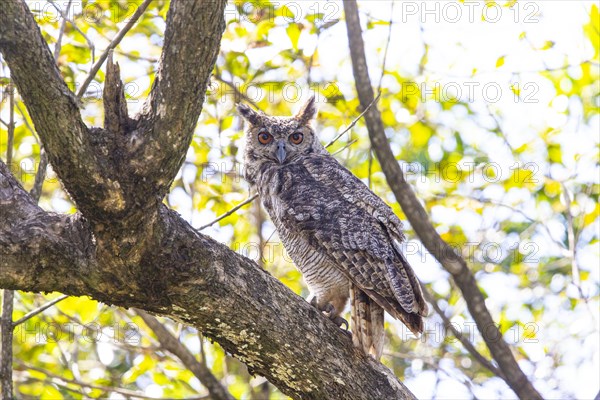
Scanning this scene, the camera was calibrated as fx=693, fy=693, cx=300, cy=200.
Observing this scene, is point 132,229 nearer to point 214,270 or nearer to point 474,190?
point 214,270

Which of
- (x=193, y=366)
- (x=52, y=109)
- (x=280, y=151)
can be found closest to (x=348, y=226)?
(x=280, y=151)

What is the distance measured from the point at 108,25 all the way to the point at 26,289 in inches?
130

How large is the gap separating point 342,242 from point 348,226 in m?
0.13

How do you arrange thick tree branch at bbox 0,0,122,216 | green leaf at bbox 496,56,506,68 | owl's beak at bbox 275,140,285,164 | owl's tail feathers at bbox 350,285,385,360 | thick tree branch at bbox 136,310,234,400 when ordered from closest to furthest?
thick tree branch at bbox 0,0,122,216 → owl's tail feathers at bbox 350,285,385,360 → owl's beak at bbox 275,140,285,164 → thick tree branch at bbox 136,310,234,400 → green leaf at bbox 496,56,506,68

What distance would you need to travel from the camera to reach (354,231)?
4156 mm

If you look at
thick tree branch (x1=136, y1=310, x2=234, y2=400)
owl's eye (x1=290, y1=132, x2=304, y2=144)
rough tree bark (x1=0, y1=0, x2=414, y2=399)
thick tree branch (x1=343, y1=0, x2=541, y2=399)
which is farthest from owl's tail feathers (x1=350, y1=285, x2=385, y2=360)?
thick tree branch (x1=136, y1=310, x2=234, y2=400)

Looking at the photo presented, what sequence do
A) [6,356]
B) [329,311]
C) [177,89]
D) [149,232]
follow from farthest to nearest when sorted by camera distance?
[329,311] < [6,356] < [149,232] < [177,89]

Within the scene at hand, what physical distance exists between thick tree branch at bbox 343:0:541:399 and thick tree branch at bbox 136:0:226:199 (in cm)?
310

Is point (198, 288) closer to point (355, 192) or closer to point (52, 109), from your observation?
point (52, 109)

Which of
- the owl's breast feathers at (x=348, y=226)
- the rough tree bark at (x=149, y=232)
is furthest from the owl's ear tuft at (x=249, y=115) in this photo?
the rough tree bark at (x=149, y=232)

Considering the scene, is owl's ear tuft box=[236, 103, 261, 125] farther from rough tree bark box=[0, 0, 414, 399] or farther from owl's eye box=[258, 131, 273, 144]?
rough tree bark box=[0, 0, 414, 399]

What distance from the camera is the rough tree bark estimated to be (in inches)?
90.7

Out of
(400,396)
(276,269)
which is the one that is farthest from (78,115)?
(276,269)

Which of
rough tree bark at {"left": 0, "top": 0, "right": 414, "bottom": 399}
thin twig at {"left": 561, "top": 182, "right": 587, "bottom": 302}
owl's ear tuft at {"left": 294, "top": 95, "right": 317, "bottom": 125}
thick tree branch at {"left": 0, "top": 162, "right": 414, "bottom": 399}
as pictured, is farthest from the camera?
owl's ear tuft at {"left": 294, "top": 95, "right": 317, "bottom": 125}
